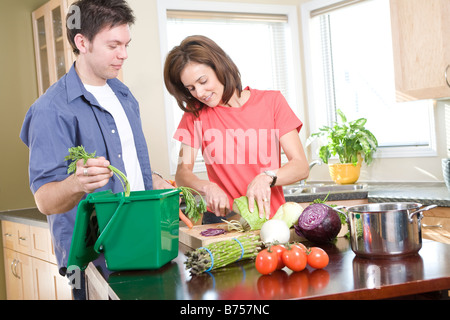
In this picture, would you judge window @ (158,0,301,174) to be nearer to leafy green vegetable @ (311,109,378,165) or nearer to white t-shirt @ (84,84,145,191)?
leafy green vegetable @ (311,109,378,165)

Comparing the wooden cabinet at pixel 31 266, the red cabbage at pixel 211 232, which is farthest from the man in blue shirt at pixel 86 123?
the wooden cabinet at pixel 31 266

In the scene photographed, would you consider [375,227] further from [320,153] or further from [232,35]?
[232,35]

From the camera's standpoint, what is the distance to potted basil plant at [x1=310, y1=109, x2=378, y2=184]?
150 inches

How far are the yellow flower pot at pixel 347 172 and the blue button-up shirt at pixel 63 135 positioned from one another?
2.21 m

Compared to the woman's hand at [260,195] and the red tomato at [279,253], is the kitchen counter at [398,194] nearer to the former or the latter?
the woman's hand at [260,195]

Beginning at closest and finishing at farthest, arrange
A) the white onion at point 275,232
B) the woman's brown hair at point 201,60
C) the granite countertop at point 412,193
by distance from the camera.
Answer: the white onion at point 275,232
the woman's brown hair at point 201,60
the granite countertop at point 412,193

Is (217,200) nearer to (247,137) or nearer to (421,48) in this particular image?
(247,137)

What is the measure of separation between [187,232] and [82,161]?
1.96 feet

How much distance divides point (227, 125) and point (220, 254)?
2.93 feet

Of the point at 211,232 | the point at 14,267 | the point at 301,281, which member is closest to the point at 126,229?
the point at 211,232

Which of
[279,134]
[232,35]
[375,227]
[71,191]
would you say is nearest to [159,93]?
[232,35]

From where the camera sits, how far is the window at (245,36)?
12.7ft

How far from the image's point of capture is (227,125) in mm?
2225

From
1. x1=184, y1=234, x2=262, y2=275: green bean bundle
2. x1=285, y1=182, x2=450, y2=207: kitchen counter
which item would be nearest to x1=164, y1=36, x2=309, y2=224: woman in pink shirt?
x1=184, y1=234, x2=262, y2=275: green bean bundle
